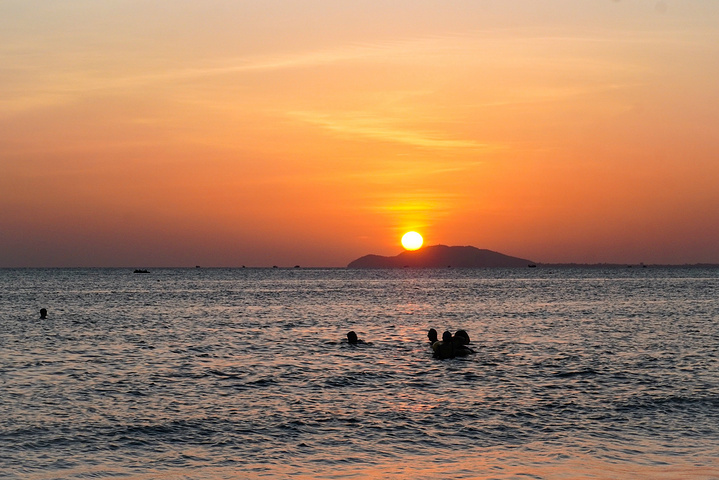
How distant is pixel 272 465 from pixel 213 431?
15.0 feet

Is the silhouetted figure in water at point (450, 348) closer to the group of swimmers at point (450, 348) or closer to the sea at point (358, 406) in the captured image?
the group of swimmers at point (450, 348)

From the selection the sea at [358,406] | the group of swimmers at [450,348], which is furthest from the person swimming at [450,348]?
the sea at [358,406]

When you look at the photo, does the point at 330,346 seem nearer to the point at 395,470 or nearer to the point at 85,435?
the point at 85,435

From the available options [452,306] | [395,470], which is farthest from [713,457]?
[452,306]

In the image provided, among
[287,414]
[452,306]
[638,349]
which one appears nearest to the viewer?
[287,414]

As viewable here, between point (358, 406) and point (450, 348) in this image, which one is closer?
point (358, 406)

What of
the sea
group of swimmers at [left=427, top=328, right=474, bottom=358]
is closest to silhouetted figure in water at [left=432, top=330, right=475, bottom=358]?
group of swimmers at [left=427, top=328, right=474, bottom=358]

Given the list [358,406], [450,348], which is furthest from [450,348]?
[358,406]

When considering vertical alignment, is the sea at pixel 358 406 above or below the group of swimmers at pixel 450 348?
below

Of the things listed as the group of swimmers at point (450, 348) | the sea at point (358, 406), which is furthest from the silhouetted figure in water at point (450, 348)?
the sea at point (358, 406)

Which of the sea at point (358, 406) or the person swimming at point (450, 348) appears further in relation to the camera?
the person swimming at point (450, 348)

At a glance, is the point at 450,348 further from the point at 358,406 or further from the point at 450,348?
the point at 358,406

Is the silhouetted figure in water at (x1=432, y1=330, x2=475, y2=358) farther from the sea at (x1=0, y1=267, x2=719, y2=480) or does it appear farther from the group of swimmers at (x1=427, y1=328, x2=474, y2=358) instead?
the sea at (x1=0, y1=267, x2=719, y2=480)

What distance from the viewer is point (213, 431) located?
23578mm
